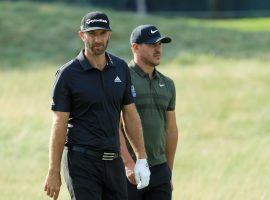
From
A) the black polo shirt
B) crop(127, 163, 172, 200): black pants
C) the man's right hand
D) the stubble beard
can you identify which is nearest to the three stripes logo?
the black polo shirt

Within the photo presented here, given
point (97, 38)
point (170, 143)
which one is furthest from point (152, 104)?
point (97, 38)

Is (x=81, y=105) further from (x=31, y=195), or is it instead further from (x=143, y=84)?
(x=31, y=195)

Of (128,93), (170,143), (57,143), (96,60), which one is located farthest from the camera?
(170,143)

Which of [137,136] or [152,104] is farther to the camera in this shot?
[152,104]

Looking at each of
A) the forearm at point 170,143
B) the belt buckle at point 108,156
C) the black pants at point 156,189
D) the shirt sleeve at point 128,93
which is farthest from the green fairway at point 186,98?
the belt buckle at point 108,156

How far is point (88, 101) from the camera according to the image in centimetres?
716

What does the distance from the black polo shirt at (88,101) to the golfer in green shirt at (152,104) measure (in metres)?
0.66

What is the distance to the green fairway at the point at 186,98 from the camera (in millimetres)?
12383

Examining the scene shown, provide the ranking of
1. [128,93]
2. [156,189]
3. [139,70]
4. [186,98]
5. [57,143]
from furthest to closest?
[186,98], [139,70], [156,189], [128,93], [57,143]

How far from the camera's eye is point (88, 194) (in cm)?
713

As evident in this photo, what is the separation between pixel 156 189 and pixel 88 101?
1230 mm

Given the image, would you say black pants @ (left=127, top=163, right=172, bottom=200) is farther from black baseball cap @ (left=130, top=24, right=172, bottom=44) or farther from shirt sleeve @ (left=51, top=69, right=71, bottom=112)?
shirt sleeve @ (left=51, top=69, right=71, bottom=112)

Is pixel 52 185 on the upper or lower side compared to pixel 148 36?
lower

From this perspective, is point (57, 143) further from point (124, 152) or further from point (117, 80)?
point (124, 152)
